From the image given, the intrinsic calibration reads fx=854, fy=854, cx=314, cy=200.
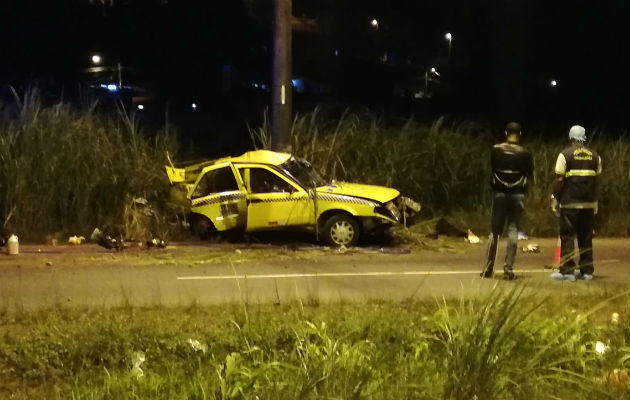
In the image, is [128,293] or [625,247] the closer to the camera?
[128,293]

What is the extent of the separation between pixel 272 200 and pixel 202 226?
142 centimetres

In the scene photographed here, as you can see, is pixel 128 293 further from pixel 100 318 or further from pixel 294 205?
pixel 294 205

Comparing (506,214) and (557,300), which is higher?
(506,214)

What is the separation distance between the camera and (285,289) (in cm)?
1011

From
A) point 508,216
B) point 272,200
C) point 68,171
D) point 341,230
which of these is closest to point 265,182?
point 272,200

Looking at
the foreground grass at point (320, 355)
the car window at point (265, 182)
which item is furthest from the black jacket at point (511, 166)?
the car window at point (265, 182)

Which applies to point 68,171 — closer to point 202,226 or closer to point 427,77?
point 202,226

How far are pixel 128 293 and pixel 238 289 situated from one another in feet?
4.19

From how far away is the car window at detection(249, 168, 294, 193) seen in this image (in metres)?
13.6

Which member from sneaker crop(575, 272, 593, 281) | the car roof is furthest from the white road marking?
the car roof

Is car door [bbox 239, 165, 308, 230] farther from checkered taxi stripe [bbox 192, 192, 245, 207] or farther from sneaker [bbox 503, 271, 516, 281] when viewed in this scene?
sneaker [bbox 503, 271, 516, 281]

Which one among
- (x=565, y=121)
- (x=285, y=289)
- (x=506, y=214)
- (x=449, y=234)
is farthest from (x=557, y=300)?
(x=565, y=121)

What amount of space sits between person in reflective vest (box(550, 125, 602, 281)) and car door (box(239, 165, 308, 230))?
173 inches

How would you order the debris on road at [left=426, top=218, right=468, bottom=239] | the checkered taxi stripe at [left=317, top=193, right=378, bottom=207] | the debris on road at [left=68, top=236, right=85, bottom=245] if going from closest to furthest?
1. the checkered taxi stripe at [left=317, top=193, right=378, bottom=207]
2. the debris on road at [left=68, top=236, right=85, bottom=245]
3. the debris on road at [left=426, top=218, right=468, bottom=239]
